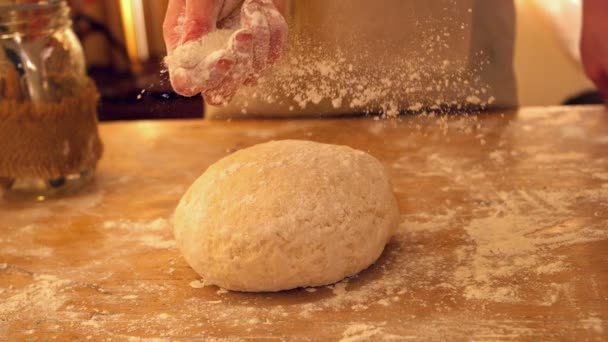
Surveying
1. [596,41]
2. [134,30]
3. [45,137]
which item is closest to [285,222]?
[45,137]

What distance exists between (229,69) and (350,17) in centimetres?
21

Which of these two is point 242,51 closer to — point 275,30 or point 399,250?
point 275,30

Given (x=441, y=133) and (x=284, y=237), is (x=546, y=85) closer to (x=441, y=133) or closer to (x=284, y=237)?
(x=441, y=133)

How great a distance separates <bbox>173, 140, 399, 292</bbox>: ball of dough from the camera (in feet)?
2.98

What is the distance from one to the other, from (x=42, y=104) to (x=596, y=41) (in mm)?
1155

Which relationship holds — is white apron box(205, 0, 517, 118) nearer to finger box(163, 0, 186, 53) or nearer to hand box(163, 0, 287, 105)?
hand box(163, 0, 287, 105)

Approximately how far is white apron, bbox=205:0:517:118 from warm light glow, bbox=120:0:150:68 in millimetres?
1979

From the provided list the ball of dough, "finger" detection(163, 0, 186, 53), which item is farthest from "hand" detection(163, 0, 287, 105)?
the ball of dough

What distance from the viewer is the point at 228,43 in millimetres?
930

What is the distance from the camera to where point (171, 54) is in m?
0.95

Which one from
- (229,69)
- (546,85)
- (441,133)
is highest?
(229,69)

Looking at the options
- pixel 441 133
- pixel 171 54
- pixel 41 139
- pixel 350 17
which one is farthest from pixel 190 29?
pixel 441 133

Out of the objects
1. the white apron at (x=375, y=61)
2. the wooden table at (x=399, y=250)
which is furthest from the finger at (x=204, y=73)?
the wooden table at (x=399, y=250)

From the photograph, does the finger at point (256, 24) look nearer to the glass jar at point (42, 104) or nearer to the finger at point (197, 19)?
the finger at point (197, 19)
